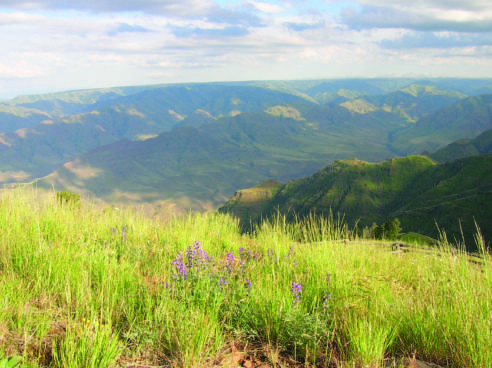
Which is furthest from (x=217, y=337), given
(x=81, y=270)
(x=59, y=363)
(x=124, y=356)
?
(x=81, y=270)

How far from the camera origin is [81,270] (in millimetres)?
3652

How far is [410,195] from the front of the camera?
6422 inches

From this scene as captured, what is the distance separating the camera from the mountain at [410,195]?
110 m

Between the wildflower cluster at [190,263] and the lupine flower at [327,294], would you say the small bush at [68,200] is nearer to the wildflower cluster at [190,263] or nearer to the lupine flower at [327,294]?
the wildflower cluster at [190,263]

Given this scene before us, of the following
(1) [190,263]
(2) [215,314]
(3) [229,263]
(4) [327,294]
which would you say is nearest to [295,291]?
(4) [327,294]

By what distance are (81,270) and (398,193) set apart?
188656mm

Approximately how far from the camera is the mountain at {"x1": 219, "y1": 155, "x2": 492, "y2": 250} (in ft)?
360

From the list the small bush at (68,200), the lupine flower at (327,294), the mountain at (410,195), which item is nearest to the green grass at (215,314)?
the lupine flower at (327,294)

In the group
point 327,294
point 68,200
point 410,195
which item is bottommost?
point 410,195

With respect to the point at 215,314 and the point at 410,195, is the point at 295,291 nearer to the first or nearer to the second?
the point at 215,314

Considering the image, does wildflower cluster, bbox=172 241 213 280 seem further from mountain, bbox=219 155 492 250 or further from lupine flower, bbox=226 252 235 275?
mountain, bbox=219 155 492 250

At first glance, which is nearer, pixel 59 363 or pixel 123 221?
pixel 59 363

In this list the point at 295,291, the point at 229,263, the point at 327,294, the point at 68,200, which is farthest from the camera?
the point at 68,200

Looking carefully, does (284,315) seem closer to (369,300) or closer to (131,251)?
(369,300)
